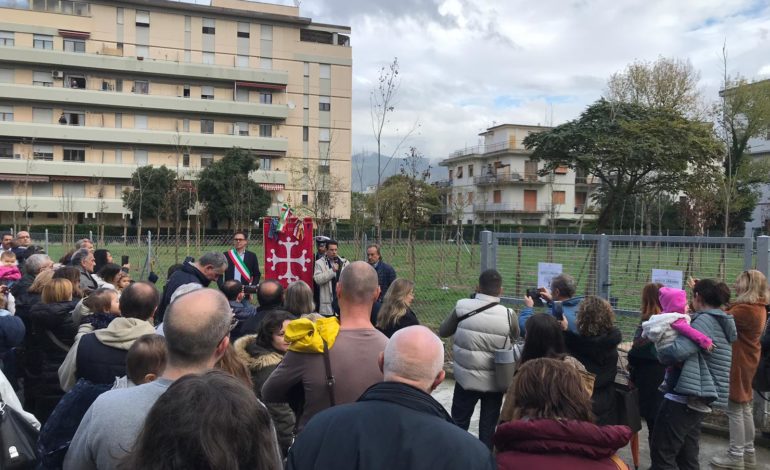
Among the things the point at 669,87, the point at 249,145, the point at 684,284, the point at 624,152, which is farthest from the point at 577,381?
the point at 249,145

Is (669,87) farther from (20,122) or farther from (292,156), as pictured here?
(20,122)

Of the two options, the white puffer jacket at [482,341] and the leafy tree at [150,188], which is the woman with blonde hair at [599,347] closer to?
the white puffer jacket at [482,341]

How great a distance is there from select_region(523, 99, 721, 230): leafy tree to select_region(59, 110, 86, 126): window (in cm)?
4236

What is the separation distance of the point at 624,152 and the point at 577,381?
16.9m

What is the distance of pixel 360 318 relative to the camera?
3.27 meters

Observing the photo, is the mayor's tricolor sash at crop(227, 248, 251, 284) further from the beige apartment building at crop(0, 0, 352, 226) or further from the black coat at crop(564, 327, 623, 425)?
the beige apartment building at crop(0, 0, 352, 226)

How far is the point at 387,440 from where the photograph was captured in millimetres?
1822

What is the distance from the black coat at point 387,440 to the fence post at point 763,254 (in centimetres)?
505

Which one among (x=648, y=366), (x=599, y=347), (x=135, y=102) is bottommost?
(x=648, y=366)

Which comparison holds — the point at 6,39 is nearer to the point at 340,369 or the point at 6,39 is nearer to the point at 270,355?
the point at 270,355

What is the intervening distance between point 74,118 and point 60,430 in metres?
53.4

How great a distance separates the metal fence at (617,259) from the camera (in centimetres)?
622

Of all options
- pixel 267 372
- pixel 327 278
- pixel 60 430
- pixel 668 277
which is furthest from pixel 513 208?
pixel 60 430

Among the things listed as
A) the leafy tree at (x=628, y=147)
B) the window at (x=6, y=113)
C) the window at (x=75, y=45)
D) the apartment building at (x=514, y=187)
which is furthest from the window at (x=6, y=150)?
the leafy tree at (x=628, y=147)
